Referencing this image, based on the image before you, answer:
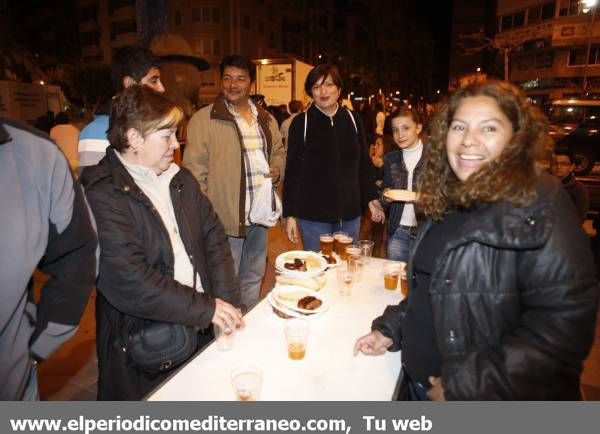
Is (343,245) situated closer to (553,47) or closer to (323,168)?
(323,168)

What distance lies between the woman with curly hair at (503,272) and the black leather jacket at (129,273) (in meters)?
1.15

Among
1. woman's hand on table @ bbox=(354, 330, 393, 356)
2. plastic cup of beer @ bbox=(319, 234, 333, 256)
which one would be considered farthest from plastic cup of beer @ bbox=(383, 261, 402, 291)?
woman's hand on table @ bbox=(354, 330, 393, 356)

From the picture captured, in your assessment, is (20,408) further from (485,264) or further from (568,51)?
(568,51)

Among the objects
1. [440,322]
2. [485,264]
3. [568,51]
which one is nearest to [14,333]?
[440,322]

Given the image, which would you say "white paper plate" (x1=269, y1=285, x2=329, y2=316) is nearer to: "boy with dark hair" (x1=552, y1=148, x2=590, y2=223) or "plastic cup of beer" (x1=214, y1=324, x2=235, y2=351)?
"plastic cup of beer" (x1=214, y1=324, x2=235, y2=351)

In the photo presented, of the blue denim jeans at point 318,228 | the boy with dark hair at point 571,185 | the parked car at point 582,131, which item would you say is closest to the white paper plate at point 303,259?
the blue denim jeans at point 318,228

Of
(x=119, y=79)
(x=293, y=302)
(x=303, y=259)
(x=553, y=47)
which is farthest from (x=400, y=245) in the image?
(x=553, y=47)

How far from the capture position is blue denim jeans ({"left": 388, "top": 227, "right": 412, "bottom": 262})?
3.68 m

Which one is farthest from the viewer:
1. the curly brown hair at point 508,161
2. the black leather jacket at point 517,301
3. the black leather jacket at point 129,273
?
the black leather jacket at point 129,273

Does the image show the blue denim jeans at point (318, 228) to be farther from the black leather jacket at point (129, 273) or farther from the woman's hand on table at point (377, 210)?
the black leather jacket at point (129, 273)

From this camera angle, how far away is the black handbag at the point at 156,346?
1938 mm

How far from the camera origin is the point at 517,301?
1.37 meters

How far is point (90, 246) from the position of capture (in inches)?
62.2

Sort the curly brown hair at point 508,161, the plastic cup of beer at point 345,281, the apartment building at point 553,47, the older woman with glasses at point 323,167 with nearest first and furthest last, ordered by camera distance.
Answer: the curly brown hair at point 508,161
the plastic cup of beer at point 345,281
the older woman with glasses at point 323,167
the apartment building at point 553,47
